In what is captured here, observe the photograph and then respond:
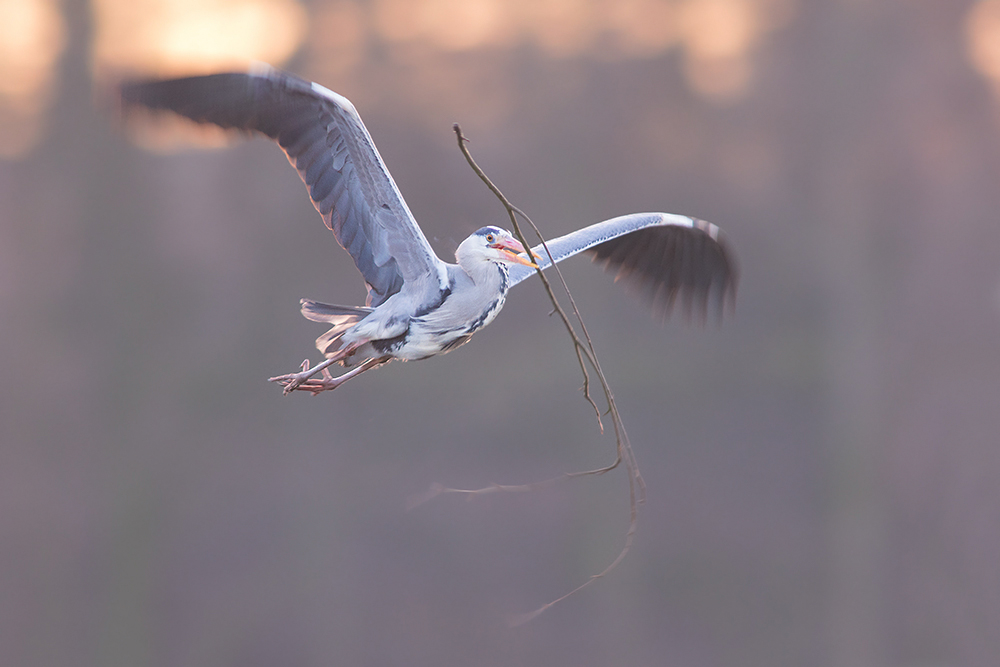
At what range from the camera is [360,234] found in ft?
6.70

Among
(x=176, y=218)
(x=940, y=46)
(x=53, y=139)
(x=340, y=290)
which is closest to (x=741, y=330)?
(x=940, y=46)

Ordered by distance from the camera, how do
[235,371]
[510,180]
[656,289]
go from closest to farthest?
[656,289] → [510,180] → [235,371]

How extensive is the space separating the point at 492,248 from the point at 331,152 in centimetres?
45

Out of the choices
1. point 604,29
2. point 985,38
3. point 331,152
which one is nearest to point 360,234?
point 331,152

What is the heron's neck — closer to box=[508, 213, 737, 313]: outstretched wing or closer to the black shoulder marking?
the black shoulder marking

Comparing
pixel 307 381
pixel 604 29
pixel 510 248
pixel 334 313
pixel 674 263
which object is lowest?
pixel 674 263

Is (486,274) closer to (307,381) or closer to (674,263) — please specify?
(307,381)

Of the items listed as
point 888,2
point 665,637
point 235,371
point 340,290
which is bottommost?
point 665,637

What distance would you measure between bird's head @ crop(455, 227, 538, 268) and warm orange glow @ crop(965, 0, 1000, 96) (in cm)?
709

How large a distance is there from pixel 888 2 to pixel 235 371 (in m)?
6.85

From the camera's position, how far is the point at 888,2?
24.8 ft

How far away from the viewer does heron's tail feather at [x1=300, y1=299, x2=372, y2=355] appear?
6.82ft

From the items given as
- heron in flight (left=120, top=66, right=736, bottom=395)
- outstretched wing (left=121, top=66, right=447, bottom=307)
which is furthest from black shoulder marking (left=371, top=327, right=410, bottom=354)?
outstretched wing (left=121, top=66, right=447, bottom=307)

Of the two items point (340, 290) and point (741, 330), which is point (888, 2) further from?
point (340, 290)
